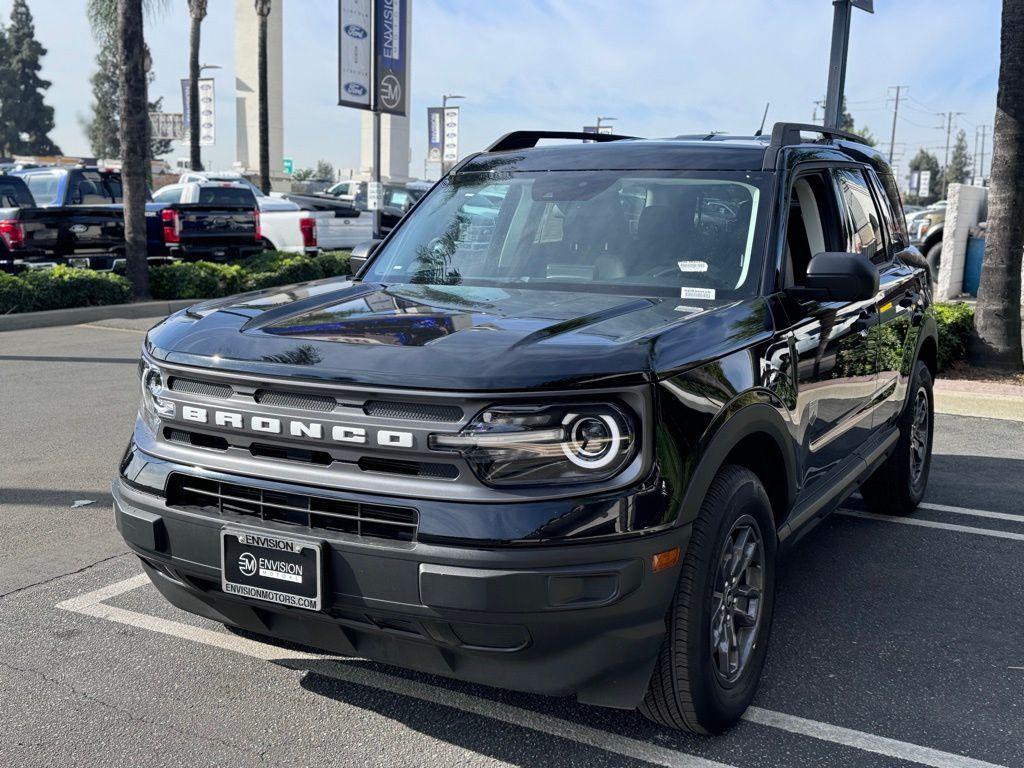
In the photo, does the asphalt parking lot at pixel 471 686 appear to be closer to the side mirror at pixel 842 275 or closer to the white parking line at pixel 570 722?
the white parking line at pixel 570 722

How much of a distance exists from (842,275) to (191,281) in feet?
48.0

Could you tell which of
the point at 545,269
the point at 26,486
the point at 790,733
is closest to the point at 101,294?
the point at 26,486

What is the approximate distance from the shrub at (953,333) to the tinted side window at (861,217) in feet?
18.9

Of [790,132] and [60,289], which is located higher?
[790,132]

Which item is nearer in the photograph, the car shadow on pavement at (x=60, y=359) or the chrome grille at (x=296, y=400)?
the chrome grille at (x=296, y=400)

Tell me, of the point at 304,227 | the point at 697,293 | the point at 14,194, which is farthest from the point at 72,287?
the point at 697,293

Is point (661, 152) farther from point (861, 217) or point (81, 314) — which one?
point (81, 314)

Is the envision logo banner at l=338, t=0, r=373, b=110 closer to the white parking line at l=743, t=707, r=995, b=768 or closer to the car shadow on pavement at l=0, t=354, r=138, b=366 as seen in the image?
the car shadow on pavement at l=0, t=354, r=138, b=366

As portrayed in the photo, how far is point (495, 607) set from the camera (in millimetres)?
2742

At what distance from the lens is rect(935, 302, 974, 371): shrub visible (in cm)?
1088

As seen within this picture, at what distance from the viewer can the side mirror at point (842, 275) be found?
376 cm

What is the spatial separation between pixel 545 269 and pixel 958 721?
7.24 feet

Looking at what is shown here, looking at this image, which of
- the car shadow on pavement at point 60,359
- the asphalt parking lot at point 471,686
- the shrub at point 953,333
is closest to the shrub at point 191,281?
the car shadow on pavement at point 60,359

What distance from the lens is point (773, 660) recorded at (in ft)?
13.2
